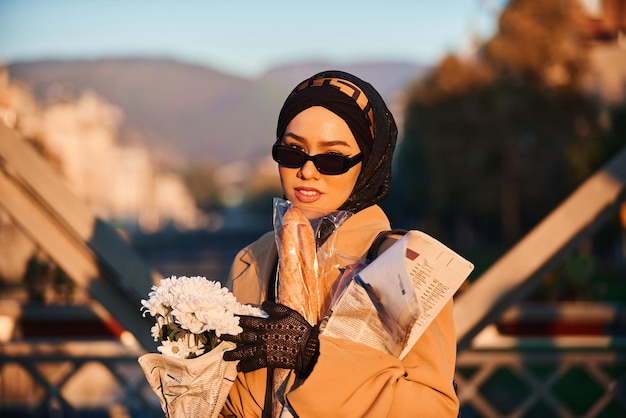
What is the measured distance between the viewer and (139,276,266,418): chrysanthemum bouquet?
2645 millimetres

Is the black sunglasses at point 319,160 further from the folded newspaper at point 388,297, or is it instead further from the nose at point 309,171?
the folded newspaper at point 388,297

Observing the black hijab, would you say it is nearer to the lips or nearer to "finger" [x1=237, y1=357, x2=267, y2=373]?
the lips

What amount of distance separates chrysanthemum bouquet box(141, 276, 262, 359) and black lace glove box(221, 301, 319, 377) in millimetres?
59

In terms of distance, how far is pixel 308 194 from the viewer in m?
3.17

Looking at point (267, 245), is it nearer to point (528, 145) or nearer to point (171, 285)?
point (171, 285)

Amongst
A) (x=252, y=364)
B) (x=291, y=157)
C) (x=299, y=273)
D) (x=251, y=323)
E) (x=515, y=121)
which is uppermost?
(x=291, y=157)

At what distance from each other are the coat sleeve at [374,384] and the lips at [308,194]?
56cm

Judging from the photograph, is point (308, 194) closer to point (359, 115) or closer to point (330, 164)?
point (330, 164)

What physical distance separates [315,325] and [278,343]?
15cm

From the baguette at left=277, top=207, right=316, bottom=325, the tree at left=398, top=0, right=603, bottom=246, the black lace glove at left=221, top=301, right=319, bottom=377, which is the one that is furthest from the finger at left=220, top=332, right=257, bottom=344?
the tree at left=398, top=0, right=603, bottom=246

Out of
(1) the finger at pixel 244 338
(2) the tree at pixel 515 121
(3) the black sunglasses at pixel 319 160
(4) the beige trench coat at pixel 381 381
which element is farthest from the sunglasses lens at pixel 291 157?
(2) the tree at pixel 515 121

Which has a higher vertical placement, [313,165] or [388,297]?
[313,165]

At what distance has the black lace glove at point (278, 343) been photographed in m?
2.75

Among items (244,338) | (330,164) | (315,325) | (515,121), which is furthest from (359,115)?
(515,121)
